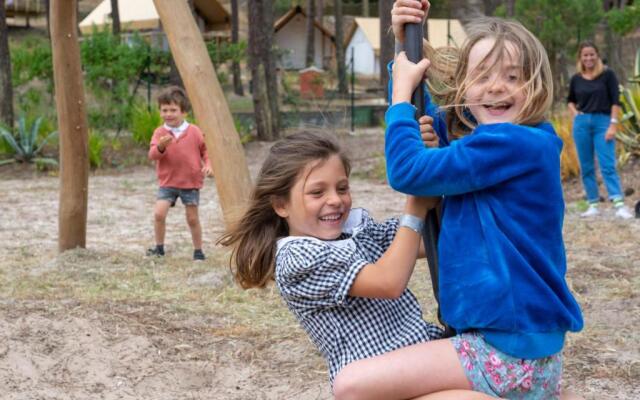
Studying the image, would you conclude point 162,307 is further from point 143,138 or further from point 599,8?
point 599,8

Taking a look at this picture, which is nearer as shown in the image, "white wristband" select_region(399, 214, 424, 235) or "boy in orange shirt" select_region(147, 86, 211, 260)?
"white wristband" select_region(399, 214, 424, 235)

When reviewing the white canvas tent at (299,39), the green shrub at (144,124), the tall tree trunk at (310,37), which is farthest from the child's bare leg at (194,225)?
the white canvas tent at (299,39)

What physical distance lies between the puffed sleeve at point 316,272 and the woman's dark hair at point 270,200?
0.52ft

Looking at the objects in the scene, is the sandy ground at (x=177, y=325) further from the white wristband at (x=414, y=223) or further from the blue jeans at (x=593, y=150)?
the white wristband at (x=414, y=223)

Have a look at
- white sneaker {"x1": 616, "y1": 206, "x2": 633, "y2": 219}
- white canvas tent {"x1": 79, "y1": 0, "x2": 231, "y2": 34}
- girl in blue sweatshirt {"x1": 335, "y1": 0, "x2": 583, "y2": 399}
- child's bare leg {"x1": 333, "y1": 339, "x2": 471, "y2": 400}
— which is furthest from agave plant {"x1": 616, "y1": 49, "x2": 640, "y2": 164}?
white canvas tent {"x1": 79, "y1": 0, "x2": 231, "y2": 34}

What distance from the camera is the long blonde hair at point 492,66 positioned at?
Answer: 206cm

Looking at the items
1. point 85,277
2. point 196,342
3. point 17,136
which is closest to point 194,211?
point 85,277

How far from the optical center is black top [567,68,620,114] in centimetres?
873

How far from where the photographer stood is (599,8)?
63.6 feet

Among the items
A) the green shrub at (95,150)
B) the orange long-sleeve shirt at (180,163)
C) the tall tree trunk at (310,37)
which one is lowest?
the green shrub at (95,150)

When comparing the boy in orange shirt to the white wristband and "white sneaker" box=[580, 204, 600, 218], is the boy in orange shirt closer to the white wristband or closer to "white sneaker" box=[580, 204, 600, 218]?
"white sneaker" box=[580, 204, 600, 218]

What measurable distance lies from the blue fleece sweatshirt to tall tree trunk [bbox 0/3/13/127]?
14.5 meters

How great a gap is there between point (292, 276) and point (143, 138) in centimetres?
1365

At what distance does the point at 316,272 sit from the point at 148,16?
30.8 m
